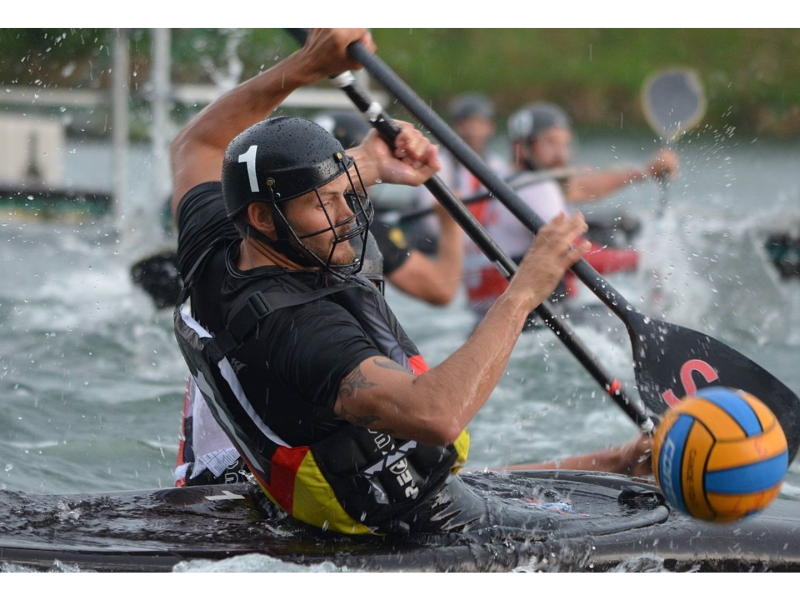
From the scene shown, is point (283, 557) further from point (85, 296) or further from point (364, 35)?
point (85, 296)

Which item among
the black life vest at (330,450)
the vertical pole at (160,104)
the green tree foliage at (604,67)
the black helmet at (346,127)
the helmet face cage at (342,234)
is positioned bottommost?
the black life vest at (330,450)

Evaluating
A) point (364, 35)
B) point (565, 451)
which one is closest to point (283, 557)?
point (364, 35)

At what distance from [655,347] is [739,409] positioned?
0.95 m

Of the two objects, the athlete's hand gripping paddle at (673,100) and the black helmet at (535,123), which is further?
the athlete's hand gripping paddle at (673,100)

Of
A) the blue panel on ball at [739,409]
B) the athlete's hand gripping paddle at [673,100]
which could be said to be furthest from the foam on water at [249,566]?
the athlete's hand gripping paddle at [673,100]

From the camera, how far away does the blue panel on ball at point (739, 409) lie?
9.68 ft

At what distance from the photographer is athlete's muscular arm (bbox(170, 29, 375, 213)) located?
150 inches

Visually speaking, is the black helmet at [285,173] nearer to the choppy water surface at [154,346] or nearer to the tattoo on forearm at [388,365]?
the tattoo on forearm at [388,365]

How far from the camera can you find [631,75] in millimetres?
32250

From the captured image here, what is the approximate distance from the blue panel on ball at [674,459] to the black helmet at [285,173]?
102 cm

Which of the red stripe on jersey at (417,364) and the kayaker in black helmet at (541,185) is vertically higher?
the kayaker in black helmet at (541,185)

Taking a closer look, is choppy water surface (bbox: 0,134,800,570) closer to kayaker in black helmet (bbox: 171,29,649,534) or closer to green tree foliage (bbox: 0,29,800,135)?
kayaker in black helmet (bbox: 171,29,649,534)

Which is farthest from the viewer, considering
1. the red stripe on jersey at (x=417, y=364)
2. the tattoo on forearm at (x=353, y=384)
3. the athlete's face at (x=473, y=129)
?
the athlete's face at (x=473, y=129)

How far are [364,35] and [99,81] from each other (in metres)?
12.6
